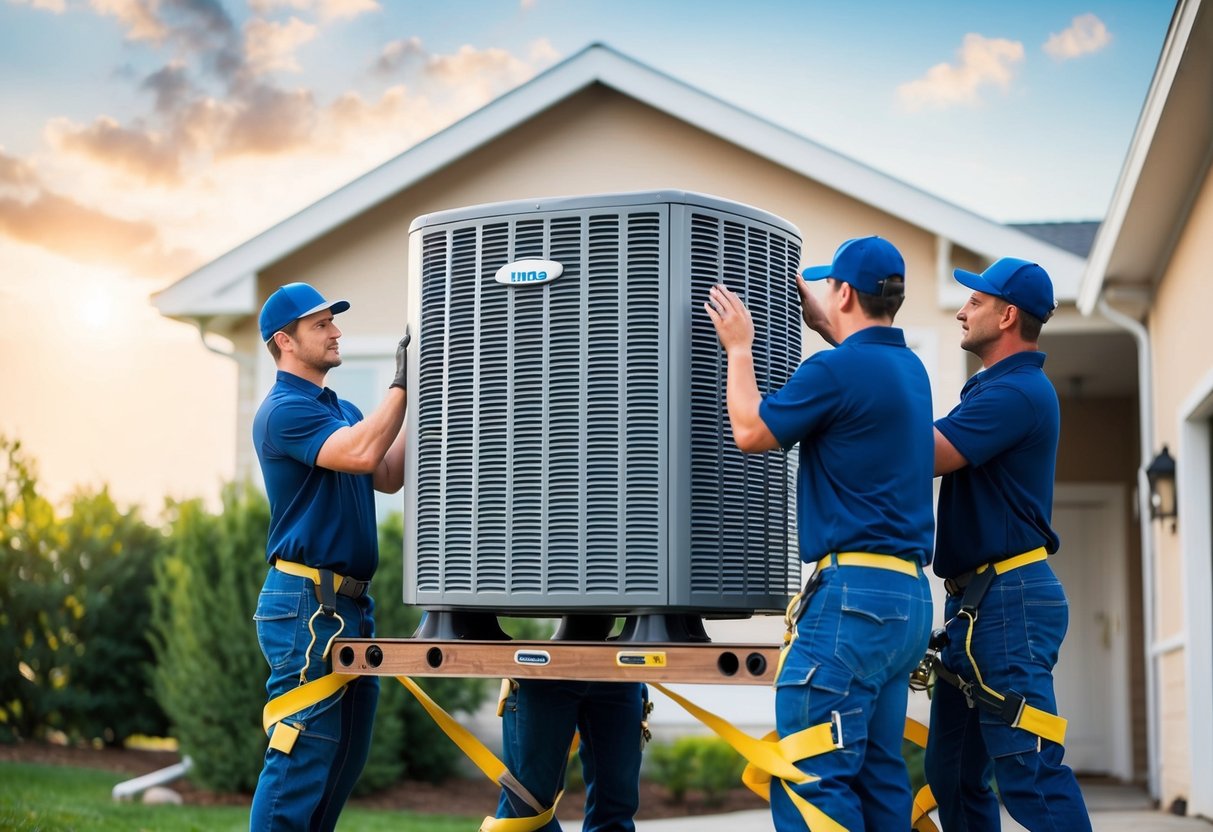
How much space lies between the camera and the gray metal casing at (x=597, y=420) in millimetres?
3260


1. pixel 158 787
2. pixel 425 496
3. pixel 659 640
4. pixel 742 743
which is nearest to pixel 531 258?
pixel 425 496

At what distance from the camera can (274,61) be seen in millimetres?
12750

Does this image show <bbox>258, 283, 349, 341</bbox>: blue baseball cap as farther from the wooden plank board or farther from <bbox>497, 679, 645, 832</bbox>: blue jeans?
<bbox>497, 679, 645, 832</bbox>: blue jeans

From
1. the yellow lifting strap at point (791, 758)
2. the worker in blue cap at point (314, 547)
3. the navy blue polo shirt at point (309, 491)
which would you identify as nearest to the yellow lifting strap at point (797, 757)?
the yellow lifting strap at point (791, 758)

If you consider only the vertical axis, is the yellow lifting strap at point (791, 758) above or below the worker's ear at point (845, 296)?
below

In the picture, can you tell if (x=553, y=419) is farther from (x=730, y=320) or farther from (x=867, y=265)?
(x=867, y=265)

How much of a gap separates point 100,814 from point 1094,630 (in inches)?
327

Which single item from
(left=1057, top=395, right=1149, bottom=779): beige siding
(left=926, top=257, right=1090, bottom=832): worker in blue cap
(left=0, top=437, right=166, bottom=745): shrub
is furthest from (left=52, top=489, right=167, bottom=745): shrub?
(left=1057, top=395, right=1149, bottom=779): beige siding

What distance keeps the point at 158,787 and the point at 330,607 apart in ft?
17.8

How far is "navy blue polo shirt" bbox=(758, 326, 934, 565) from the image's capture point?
124 inches

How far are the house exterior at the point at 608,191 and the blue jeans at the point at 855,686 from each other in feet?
19.4

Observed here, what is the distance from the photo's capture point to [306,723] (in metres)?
3.74

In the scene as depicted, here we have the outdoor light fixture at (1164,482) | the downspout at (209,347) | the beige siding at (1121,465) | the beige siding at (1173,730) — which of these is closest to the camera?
the beige siding at (1173,730)

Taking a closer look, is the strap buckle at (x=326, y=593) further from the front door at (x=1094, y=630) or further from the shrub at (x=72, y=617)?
the front door at (x=1094, y=630)
